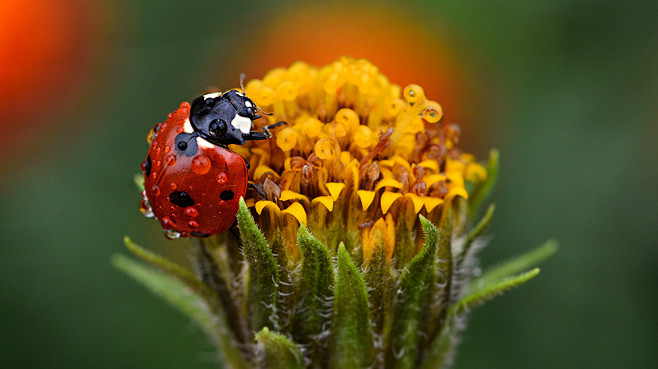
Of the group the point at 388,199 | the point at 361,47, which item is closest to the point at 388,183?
the point at 388,199

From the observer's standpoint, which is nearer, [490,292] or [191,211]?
[191,211]

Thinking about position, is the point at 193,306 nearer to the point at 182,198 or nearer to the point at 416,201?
the point at 182,198

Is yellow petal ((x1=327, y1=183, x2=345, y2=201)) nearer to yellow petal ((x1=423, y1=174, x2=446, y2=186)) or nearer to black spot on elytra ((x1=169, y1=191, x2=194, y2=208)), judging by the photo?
yellow petal ((x1=423, y1=174, x2=446, y2=186))

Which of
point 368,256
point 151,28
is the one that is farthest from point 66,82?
point 368,256

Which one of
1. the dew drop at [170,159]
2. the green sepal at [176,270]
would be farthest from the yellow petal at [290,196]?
the green sepal at [176,270]

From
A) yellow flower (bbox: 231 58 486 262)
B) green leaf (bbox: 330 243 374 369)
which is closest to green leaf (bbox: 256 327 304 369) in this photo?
green leaf (bbox: 330 243 374 369)

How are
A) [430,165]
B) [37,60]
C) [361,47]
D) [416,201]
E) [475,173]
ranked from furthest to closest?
1. [361,47]
2. [37,60]
3. [475,173]
4. [430,165]
5. [416,201]

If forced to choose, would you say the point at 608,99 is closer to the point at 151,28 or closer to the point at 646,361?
the point at 646,361
